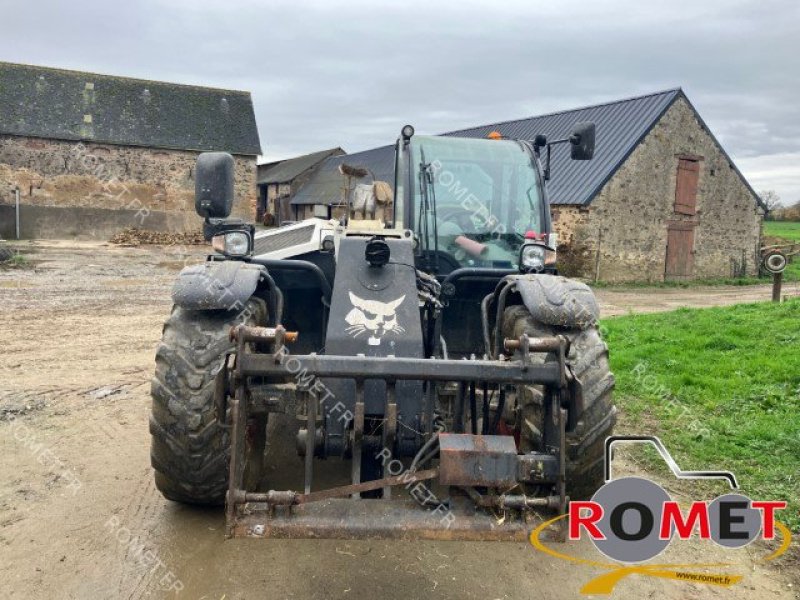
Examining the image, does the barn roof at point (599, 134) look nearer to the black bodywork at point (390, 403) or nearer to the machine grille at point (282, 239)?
the machine grille at point (282, 239)

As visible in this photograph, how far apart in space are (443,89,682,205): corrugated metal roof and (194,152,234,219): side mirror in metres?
16.5

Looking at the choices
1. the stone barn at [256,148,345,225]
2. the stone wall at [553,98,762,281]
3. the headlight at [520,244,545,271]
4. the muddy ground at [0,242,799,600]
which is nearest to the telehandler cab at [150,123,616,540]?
the headlight at [520,244,545,271]

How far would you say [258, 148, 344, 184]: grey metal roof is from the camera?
43.3 metres

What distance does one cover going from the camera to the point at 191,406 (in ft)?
11.3

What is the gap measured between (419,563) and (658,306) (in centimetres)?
1445

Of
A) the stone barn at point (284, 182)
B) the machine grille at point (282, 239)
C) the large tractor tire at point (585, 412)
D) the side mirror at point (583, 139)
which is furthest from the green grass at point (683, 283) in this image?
the stone barn at point (284, 182)

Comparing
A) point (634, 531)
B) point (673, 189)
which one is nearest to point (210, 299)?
point (634, 531)

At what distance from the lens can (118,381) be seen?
7055mm

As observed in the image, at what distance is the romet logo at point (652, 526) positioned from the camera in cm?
361

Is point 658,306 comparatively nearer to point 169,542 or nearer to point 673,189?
point 673,189

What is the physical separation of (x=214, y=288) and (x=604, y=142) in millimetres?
20921

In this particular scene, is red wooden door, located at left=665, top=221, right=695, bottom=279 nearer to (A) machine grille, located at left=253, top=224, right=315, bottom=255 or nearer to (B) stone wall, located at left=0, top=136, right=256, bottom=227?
(A) machine grille, located at left=253, top=224, right=315, bottom=255

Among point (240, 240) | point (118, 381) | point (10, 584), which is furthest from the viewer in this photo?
point (118, 381)

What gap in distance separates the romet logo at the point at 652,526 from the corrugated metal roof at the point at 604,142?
16.1 metres
